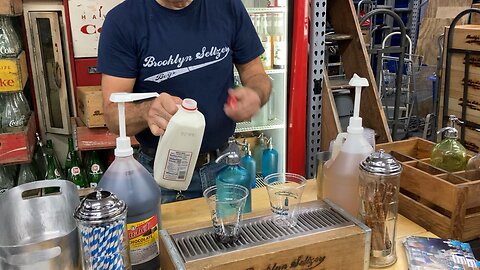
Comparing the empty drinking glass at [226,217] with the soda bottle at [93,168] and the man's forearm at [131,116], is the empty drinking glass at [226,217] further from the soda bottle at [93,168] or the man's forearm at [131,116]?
the soda bottle at [93,168]

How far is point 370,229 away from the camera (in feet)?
3.26

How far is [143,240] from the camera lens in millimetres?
979

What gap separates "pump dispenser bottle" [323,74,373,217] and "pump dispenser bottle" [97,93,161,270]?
500mm

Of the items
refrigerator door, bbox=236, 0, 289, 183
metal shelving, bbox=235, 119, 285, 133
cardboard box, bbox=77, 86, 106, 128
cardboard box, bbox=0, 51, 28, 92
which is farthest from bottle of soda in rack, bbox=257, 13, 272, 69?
cardboard box, bbox=0, 51, 28, 92

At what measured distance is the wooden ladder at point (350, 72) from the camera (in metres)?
2.64

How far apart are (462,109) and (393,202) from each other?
101 inches

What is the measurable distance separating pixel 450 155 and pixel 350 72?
146 centimetres

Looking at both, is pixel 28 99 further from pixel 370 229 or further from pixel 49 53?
pixel 370 229

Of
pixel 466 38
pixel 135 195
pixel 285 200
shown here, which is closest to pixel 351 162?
pixel 285 200

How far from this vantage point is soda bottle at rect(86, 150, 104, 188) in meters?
2.74

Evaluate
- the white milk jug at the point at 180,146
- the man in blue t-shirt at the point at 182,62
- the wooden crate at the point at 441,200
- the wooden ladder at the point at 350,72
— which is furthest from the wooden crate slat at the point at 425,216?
the wooden ladder at the point at 350,72

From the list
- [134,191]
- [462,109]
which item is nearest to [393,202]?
[134,191]

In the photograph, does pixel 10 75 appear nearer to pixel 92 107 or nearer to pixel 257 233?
pixel 92 107

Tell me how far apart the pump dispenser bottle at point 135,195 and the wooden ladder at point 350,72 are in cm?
179
